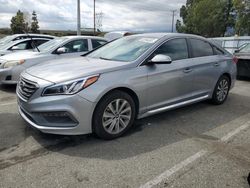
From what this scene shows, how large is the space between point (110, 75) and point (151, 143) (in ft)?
3.79

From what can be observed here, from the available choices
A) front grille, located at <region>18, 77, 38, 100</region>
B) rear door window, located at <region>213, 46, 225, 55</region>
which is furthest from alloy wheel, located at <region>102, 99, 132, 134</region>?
rear door window, located at <region>213, 46, 225, 55</region>

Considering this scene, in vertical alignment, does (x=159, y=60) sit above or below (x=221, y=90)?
above

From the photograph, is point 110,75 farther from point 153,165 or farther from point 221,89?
point 221,89

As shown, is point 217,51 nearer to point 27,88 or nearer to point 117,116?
point 117,116

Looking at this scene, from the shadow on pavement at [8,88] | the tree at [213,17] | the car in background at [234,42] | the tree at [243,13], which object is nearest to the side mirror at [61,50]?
the shadow on pavement at [8,88]

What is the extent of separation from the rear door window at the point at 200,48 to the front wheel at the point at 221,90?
2.29ft

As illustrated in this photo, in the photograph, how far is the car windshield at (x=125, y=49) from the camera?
467cm

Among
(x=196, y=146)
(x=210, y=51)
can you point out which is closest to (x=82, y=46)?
(x=210, y=51)

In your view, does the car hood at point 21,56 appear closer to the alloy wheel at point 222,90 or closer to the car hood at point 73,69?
the car hood at point 73,69

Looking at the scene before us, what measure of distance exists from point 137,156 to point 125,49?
81.1 inches

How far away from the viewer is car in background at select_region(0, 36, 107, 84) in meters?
7.23

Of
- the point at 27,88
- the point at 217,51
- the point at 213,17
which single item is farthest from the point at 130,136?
the point at 213,17

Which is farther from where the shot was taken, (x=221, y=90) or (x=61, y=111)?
(x=221, y=90)

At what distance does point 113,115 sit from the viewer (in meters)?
4.12
